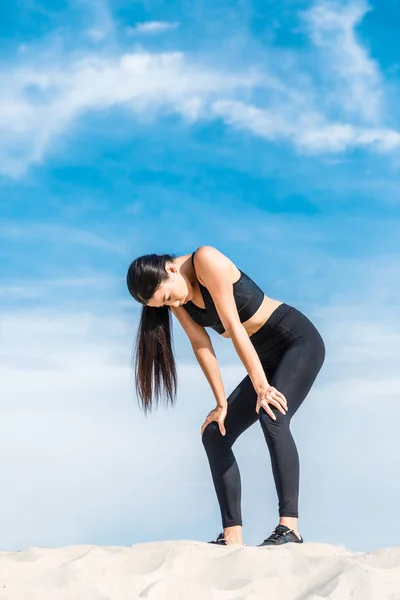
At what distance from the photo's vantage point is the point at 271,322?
13.9ft

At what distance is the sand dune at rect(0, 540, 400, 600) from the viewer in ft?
9.63

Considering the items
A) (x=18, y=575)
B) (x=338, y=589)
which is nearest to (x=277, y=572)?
(x=338, y=589)

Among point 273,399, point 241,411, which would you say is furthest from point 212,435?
point 273,399

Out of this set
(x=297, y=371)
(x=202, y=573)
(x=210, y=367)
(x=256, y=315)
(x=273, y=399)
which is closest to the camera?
(x=202, y=573)

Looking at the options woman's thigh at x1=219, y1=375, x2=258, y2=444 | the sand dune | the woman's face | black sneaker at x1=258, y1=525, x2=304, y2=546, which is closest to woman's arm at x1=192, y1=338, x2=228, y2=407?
woman's thigh at x1=219, y1=375, x2=258, y2=444

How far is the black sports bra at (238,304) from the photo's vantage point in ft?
13.6

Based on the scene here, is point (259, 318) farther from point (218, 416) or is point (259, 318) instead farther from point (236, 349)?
point (218, 416)

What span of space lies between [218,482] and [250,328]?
2.93 ft

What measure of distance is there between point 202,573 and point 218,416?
119 cm

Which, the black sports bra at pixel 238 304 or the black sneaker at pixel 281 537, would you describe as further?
the black sports bra at pixel 238 304

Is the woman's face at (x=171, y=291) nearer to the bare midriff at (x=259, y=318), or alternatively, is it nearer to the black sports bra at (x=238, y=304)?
the black sports bra at (x=238, y=304)

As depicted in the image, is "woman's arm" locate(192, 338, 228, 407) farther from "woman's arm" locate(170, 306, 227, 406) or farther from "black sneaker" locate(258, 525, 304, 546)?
"black sneaker" locate(258, 525, 304, 546)

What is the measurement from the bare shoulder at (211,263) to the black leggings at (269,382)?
445 millimetres

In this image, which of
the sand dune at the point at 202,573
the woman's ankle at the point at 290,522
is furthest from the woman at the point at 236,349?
the sand dune at the point at 202,573
